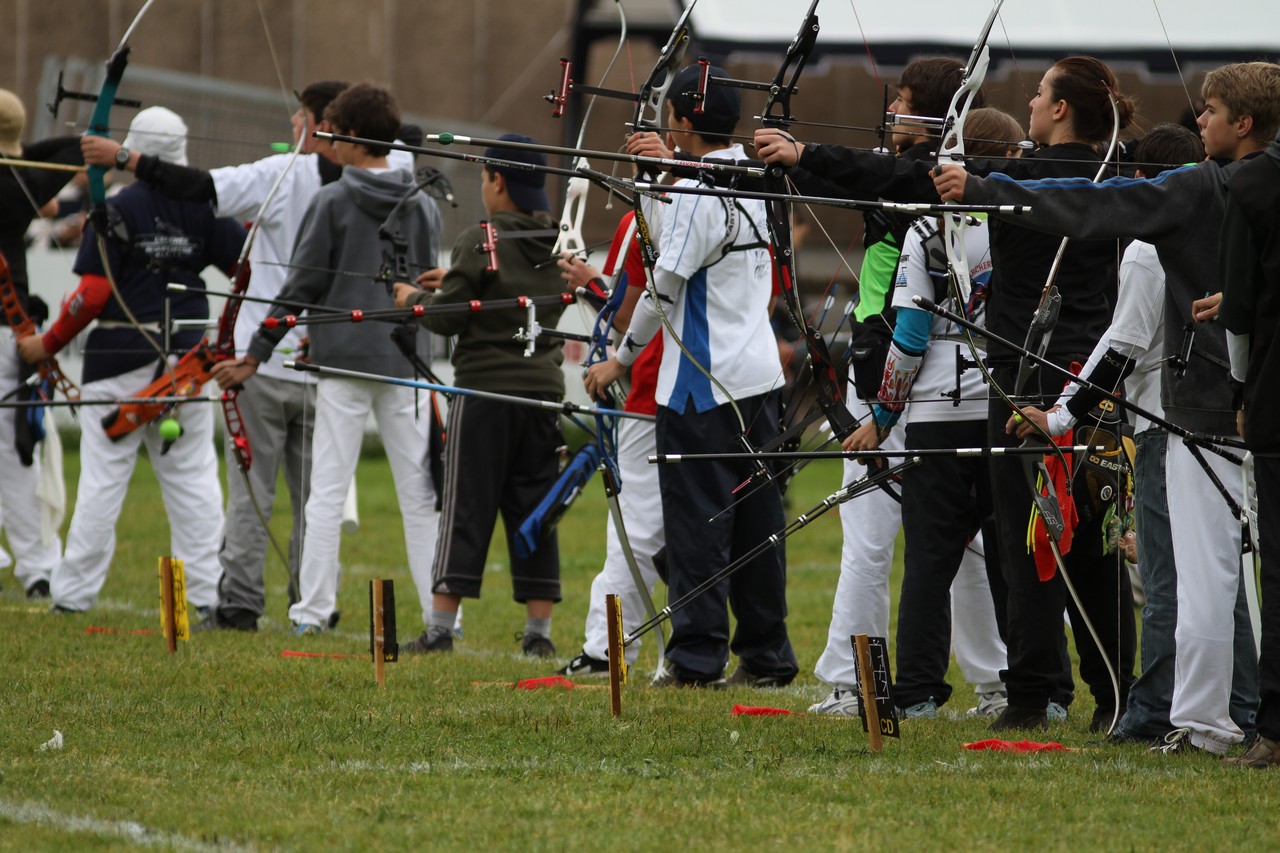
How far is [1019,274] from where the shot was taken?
4586 mm

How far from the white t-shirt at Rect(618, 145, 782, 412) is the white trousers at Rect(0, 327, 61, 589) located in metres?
3.68

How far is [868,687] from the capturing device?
4062mm

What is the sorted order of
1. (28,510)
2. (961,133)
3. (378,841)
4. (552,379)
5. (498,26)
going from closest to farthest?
(378,841)
(961,133)
(552,379)
(28,510)
(498,26)

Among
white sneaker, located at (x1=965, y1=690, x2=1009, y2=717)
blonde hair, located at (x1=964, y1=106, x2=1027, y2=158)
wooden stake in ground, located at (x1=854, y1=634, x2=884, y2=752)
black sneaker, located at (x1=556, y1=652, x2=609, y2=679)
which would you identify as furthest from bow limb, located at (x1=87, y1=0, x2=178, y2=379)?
wooden stake in ground, located at (x1=854, y1=634, x2=884, y2=752)

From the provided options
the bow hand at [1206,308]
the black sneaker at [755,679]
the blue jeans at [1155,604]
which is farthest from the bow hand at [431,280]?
the bow hand at [1206,308]

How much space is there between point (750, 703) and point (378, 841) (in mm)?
2142

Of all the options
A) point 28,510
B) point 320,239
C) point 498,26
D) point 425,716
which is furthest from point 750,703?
point 498,26

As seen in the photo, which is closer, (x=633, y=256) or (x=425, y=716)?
(x=425, y=716)

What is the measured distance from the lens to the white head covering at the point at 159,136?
711 cm

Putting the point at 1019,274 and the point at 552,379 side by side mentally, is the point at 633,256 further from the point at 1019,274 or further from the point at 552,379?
the point at 1019,274

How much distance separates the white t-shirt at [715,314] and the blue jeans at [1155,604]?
1.47 meters

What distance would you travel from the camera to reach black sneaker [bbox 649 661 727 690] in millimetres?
5488

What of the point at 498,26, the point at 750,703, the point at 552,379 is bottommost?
the point at 750,703

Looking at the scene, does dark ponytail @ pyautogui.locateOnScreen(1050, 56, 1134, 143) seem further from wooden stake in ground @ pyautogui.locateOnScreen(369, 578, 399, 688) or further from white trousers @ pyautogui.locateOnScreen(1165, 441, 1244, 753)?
wooden stake in ground @ pyautogui.locateOnScreen(369, 578, 399, 688)
